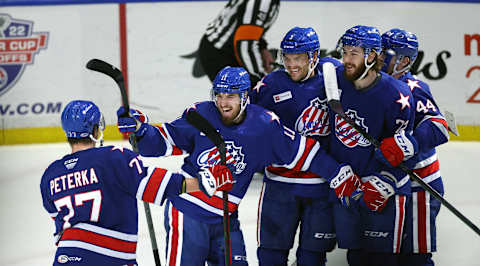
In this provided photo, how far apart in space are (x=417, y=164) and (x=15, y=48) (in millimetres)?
3775

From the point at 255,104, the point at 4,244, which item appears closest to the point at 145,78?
the point at 4,244

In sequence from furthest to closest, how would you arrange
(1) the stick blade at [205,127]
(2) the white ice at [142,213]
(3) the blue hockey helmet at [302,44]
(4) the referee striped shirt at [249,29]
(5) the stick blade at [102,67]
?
(4) the referee striped shirt at [249,29], (2) the white ice at [142,213], (3) the blue hockey helmet at [302,44], (5) the stick blade at [102,67], (1) the stick blade at [205,127]

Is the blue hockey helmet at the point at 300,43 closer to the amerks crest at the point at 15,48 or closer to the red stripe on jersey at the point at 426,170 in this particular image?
the red stripe on jersey at the point at 426,170

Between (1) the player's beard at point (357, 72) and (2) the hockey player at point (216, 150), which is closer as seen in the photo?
(2) the hockey player at point (216, 150)

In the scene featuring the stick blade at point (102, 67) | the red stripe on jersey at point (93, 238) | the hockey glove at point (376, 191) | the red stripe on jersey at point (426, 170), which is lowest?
the red stripe on jersey at point (93, 238)

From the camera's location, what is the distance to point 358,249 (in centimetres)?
318

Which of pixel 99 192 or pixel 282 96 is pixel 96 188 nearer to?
pixel 99 192

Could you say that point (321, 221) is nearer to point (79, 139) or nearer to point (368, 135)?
point (368, 135)

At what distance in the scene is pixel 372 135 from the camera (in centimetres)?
299

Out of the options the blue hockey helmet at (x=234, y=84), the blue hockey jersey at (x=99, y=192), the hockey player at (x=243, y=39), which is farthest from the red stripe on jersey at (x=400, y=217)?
the hockey player at (x=243, y=39)

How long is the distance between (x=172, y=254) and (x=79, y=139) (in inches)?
23.2

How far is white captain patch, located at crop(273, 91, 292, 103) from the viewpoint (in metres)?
3.01

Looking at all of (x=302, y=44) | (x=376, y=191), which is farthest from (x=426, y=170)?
(x=302, y=44)

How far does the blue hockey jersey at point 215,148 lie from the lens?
2.76m
